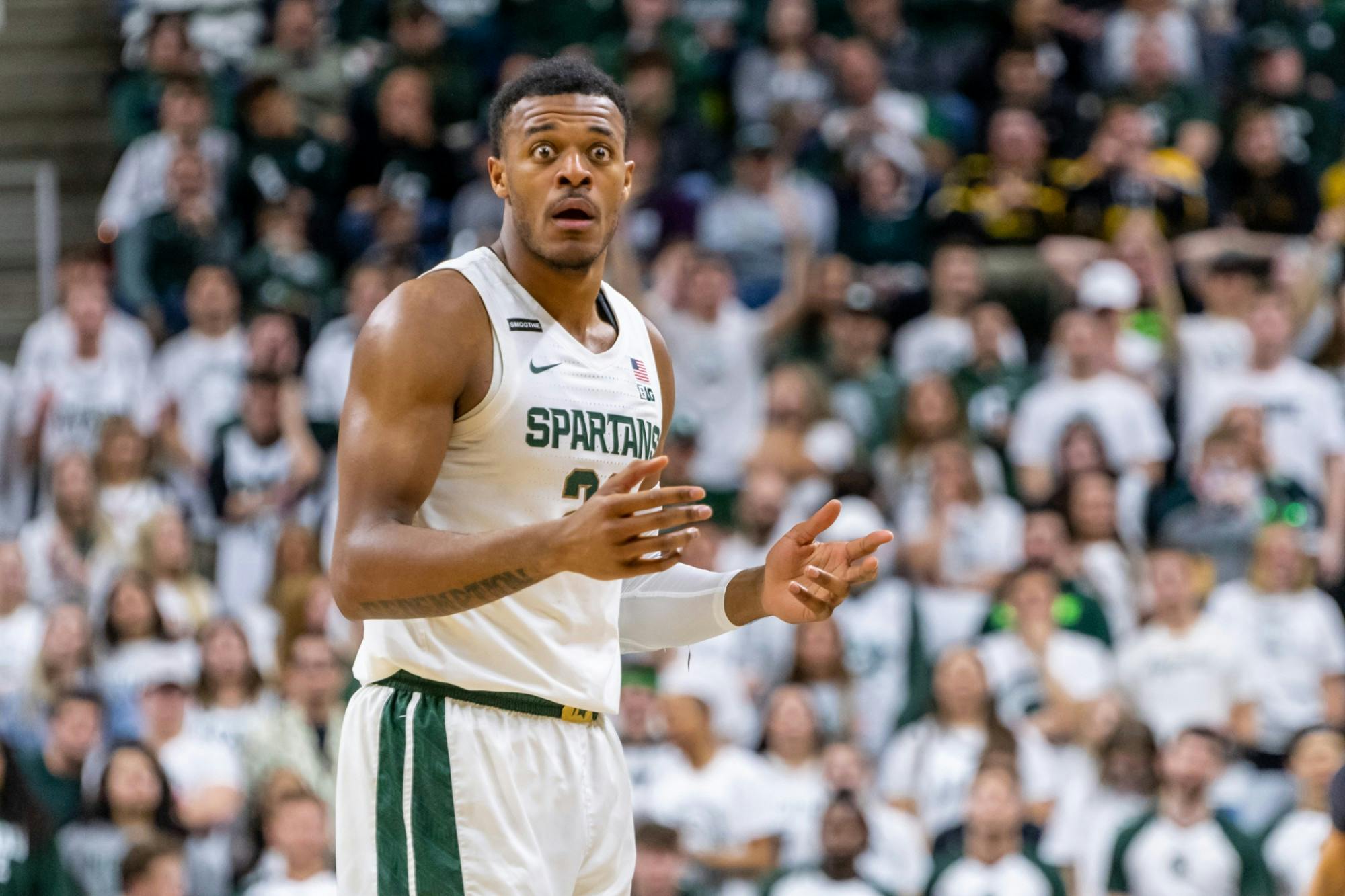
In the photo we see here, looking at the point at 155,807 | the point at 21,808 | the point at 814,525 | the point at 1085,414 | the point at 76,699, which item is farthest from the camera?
the point at 1085,414

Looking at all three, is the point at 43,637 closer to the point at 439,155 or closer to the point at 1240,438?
the point at 439,155

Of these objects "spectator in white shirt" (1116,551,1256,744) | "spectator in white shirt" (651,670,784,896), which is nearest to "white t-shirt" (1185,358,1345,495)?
"spectator in white shirt" (1116,551,1256,744)

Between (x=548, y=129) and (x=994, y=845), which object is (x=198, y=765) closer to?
(x=994, y=845)

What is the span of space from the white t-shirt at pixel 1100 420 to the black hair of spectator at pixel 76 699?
15.9 ft

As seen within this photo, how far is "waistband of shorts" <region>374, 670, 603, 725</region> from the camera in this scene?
153 inches

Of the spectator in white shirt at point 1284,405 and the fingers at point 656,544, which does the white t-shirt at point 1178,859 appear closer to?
the spectator in white shirt at point 1284,405

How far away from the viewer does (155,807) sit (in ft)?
28.3

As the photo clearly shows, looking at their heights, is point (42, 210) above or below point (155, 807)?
above

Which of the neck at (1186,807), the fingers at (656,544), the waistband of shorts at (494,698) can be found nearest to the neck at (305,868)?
the neck at (1186,807)

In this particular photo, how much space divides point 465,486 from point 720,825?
5.20 meters

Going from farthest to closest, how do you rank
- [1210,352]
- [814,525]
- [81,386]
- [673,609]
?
[81,386], [1210,352], [673,609], [814,525]

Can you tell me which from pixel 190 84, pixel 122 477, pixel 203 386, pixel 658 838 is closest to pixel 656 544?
pixel 658 838

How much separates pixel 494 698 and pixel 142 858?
16.1 ft

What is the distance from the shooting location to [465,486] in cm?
389
